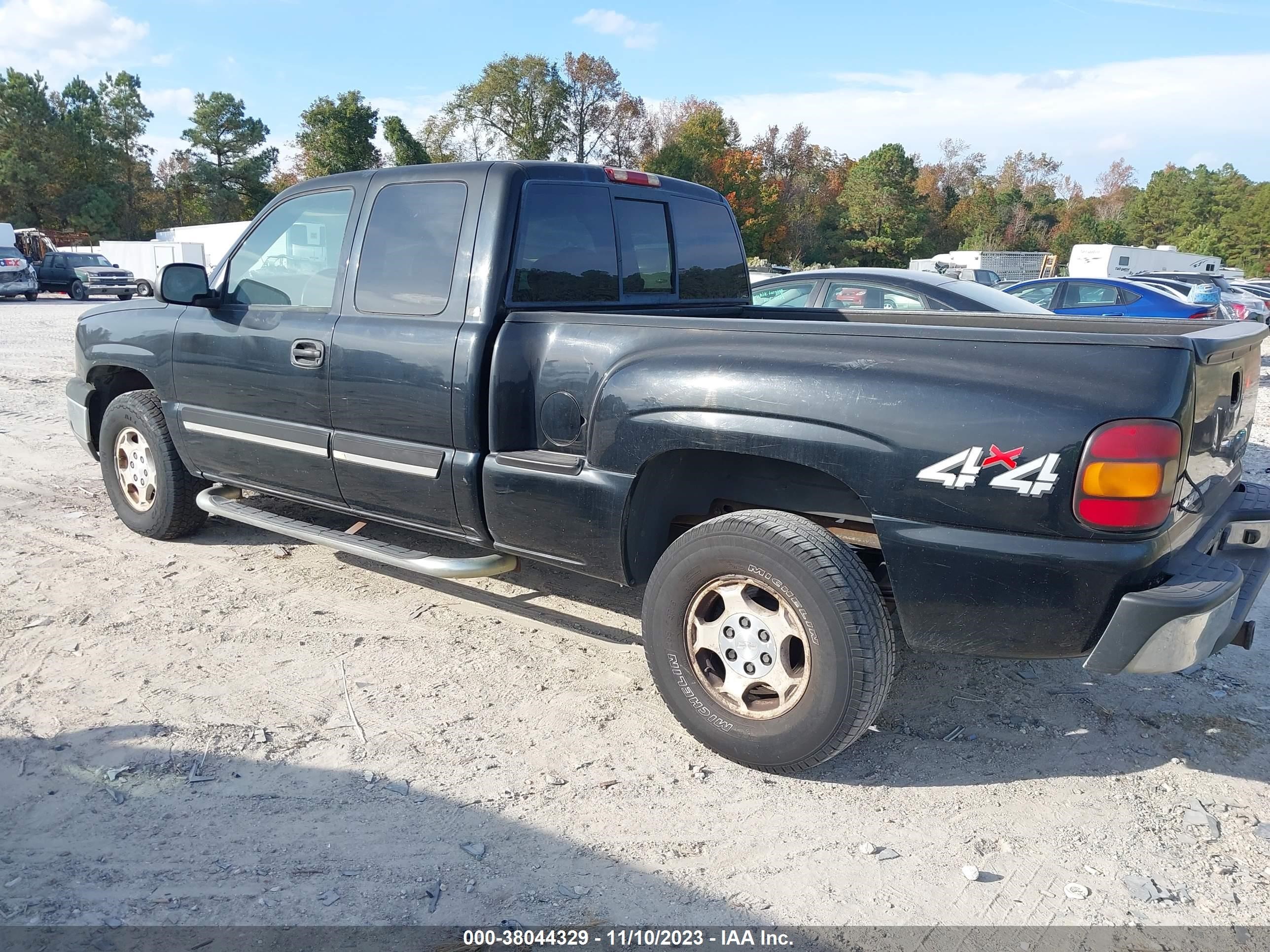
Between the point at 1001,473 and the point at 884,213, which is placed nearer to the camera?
→ the point at 1001,473

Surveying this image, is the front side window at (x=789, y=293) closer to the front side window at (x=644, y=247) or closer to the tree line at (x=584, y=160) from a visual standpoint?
the front side window at (x=644, y=247)

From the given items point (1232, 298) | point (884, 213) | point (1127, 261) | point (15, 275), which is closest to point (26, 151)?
point (15, 275)

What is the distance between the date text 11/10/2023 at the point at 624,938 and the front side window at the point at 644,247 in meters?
2.76

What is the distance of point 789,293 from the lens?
8.21 metres

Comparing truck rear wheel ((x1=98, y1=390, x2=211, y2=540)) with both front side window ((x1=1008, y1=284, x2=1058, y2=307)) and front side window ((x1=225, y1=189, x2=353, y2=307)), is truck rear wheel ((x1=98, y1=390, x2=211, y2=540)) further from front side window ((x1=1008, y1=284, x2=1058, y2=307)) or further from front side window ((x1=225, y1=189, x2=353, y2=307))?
front side window ((x1=1008, y1=284, x2=1058, y2=307))

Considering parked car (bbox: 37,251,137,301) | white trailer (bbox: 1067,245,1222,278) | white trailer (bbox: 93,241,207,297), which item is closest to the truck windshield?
parked car (bbox: 37,251,137,301)

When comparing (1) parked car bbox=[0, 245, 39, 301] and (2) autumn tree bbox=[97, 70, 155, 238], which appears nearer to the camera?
(1) parked car bbox=[0, 245, 39, 301]

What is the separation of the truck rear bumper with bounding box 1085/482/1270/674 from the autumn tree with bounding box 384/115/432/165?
53.2 metres

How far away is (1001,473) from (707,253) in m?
2.59

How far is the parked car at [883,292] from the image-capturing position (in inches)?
280

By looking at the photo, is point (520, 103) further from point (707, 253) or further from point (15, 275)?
point (707, 253)

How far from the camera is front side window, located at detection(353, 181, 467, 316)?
3.95 m

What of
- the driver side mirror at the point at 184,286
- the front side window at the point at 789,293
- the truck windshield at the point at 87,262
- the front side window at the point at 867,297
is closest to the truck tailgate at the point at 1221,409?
the front side window at the point at 867,297

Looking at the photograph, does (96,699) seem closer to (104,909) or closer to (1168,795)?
(104,909)
